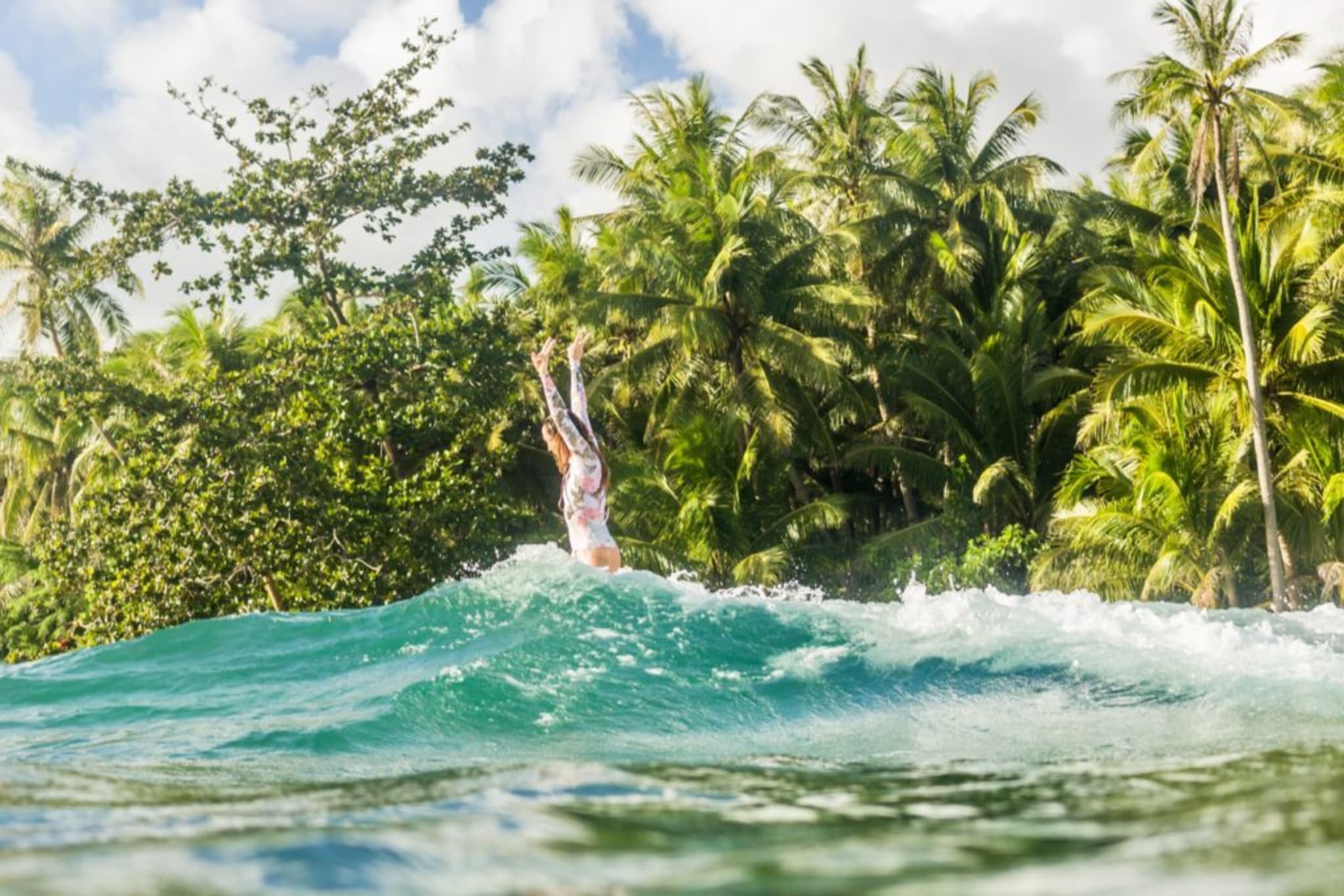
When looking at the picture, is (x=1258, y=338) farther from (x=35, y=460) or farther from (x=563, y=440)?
(x=35, y=460)

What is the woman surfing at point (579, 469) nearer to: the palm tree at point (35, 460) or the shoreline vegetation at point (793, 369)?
the shoreline vegetation at point (793, 369)

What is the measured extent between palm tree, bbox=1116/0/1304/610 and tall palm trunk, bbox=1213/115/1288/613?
0.01 metres

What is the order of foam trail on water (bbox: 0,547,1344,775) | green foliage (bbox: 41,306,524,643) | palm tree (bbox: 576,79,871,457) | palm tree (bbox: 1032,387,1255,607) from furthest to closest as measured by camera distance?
palm tree (bbox: 576,79,871,457) → green foliage (bbox: 41,306,524,643) → palm tree (bbox: 1032,387,1255,607) → foam trail on water (bbox: 0,547,1344,775)

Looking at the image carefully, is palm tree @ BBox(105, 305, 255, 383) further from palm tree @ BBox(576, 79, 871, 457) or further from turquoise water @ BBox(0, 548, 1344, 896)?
turquoise water @ BBox(0, 548, 1344, 896)

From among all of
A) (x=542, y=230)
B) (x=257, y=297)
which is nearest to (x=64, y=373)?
(x=257, y=297)

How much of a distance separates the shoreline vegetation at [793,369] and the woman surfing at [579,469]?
13.2 m

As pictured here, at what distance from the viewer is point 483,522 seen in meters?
25.1

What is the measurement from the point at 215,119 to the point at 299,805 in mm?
26590

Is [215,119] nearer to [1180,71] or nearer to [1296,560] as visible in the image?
[1180,71]

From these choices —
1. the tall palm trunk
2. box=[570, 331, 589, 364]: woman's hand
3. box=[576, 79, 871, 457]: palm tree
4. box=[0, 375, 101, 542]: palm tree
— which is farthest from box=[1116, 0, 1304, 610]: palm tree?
box=[0, 375, 101, 542]: palm tree

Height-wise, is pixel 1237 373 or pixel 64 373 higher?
pixel 64 373

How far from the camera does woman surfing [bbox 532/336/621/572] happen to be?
10.5m

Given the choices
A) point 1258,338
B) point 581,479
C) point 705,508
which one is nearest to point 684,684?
point 581,479

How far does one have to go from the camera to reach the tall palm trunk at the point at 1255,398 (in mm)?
21797
